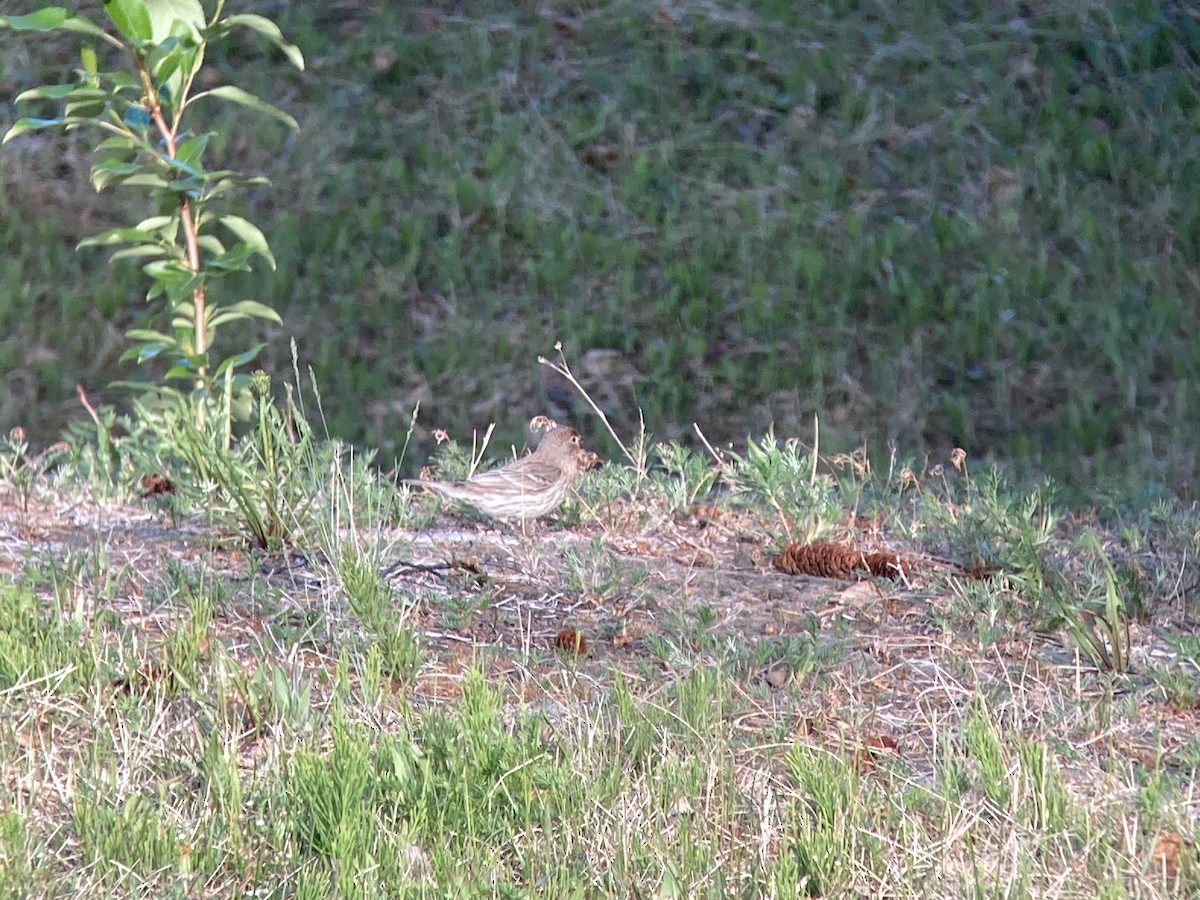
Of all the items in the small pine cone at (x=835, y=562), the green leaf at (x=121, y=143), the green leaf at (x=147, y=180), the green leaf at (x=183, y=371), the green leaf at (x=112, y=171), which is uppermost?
the green leaf at (x=121, y=143)

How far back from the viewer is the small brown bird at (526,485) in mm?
5230

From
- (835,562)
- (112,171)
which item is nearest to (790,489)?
(835,562)

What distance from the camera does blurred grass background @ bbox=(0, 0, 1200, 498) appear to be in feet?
32.9

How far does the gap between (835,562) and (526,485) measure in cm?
105

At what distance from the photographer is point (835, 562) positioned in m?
4.79

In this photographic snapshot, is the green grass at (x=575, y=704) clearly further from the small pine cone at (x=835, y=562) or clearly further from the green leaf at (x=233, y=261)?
the green leaf at (x=233, y=261)

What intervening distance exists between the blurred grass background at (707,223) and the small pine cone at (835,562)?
423 cm

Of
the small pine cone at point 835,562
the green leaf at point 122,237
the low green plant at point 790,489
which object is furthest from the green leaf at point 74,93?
the small pine cone at point 835,562

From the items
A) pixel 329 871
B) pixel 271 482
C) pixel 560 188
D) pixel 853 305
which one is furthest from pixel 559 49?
pixel 329 871

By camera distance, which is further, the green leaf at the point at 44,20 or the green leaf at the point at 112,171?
the green leaf at the point at 112,171

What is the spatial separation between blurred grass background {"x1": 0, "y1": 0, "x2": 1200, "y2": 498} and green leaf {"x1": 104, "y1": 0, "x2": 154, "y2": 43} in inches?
192

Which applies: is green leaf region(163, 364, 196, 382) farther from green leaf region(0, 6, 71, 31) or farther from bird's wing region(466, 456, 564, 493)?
green leaf region(0, 6, 71, 31)

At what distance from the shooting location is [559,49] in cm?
1223

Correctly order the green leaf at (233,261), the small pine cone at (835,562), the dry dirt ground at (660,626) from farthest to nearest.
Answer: the green leaf at (233,261), the small pine cone at (835,562), the dry dirt ground at (660,626)
